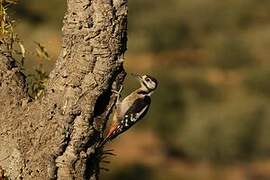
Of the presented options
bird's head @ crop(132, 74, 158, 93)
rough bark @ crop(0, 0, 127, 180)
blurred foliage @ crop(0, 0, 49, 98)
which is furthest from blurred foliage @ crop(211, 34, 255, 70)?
rough bark @ crop(0, 0, 127, 180)

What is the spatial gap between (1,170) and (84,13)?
0.91 m

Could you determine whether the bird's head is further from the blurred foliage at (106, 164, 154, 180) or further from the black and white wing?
the blurred foliage at (106, 164, 154, 180)

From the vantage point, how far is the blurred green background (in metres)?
27.4

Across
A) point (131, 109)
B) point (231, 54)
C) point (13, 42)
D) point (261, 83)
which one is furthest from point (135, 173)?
point (13, 42)

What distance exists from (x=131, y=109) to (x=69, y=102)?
54.5 inches

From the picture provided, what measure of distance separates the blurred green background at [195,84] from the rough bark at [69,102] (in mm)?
9988

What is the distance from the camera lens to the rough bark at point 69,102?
193 inches

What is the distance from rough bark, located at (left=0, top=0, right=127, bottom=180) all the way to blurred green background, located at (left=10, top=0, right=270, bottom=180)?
32.8 ft

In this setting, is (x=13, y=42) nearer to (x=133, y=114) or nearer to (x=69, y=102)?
(x=69, y=102)

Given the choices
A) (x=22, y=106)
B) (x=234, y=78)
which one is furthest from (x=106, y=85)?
(x=234, y=78)

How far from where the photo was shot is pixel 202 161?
28.0m

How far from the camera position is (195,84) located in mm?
36281

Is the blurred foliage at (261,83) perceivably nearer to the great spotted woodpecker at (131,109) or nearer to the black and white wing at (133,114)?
the great spotted woodpecker at (131,109)

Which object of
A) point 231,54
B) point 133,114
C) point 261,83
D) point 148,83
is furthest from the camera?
point 231,54
